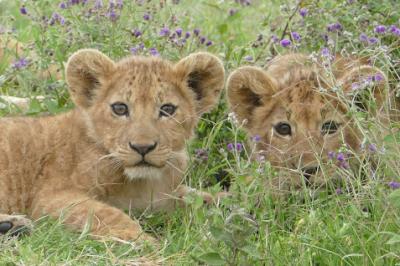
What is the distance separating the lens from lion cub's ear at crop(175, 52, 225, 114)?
253 inches

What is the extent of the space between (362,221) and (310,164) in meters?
0.90

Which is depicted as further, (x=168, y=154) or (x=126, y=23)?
(x=126, y=23)

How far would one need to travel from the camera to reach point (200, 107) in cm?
658

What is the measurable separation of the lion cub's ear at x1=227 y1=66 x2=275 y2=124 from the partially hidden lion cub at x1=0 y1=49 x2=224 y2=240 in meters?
0.10

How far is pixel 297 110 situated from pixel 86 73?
1.27 m

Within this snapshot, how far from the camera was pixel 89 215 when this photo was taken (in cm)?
579

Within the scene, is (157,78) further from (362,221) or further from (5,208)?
(362,221)

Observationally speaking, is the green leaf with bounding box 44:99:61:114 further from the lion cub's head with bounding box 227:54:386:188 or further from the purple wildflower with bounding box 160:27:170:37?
the lion cub's head with bounding box 227:54:386:188

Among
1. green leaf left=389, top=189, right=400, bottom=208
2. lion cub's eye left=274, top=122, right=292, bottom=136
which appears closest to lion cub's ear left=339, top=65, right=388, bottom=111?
lion cub's eye left=274, top=122, right=292, bottom=136

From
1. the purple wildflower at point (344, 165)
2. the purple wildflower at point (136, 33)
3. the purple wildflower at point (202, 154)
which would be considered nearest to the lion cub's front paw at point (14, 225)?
the purple wildflower at point (202, 154)

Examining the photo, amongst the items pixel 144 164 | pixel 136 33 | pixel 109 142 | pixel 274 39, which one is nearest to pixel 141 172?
pixel 144 164

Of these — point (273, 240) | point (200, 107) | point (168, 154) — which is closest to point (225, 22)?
point (200, 107)

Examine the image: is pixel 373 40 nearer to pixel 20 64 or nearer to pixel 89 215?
pixel 89 215

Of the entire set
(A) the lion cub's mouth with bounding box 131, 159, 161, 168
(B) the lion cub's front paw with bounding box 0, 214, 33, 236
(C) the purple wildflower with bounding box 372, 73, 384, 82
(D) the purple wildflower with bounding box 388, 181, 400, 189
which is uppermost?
(C) the purple wildflower with bounding box 372, 73, 384, 82
